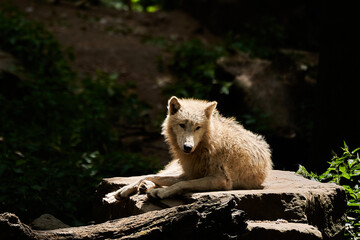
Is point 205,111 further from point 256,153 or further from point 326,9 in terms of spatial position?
point 326,9

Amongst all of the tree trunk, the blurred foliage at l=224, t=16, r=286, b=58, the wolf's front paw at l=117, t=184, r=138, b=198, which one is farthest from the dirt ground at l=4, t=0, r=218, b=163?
the tree trunk

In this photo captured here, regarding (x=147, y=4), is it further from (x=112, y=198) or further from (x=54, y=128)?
(x=112, y=198)

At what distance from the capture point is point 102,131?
33.3 ft

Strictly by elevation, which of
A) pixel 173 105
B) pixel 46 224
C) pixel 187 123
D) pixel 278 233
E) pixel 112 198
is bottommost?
pixel 46 224

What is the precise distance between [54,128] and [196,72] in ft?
13.7

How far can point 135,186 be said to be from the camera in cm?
572

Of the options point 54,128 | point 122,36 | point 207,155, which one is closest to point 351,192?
point 207,155

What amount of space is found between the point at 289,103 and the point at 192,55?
144 inches

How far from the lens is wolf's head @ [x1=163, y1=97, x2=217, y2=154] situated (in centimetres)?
537

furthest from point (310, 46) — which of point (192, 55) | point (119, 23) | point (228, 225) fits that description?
point (228, 225)

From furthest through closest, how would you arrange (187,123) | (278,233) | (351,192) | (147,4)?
(147,4), (351,192), (187,123), (278,233)

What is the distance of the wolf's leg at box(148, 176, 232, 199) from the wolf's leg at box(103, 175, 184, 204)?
0.48 metres

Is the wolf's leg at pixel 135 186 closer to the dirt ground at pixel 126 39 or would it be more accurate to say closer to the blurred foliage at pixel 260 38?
the dirt ground at pixel 126 39

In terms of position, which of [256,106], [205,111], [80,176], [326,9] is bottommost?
[80,176]
